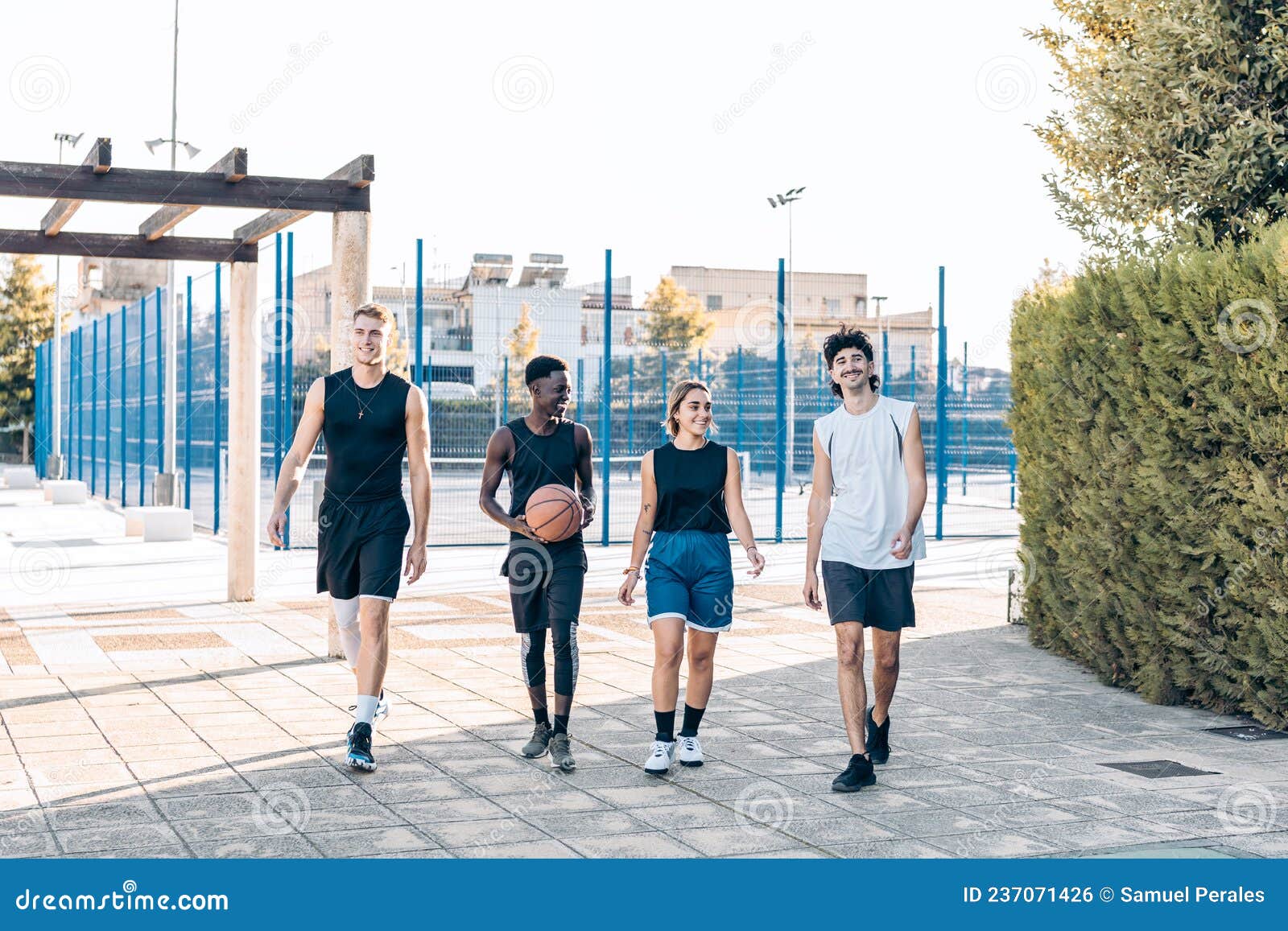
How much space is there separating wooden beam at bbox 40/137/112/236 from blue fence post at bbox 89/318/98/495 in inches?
719

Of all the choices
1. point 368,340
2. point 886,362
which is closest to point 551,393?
point 368,340

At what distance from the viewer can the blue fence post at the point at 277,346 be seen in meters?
15.6

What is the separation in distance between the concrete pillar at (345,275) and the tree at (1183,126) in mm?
4695

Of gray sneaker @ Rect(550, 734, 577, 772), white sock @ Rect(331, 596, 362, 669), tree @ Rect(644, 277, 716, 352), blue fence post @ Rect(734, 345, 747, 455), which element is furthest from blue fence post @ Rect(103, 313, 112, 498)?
gray sneaker @ Rect(550, 734, 577, 772)

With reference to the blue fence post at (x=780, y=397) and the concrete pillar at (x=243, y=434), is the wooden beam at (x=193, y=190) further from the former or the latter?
the blue fence post at (x=780, y=397)

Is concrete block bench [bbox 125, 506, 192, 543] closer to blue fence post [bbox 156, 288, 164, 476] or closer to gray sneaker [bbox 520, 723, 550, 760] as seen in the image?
blue fence post [bbox 156, 288, 164, 476]

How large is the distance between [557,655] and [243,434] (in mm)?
6019

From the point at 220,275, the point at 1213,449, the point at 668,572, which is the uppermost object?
the point at 220,275

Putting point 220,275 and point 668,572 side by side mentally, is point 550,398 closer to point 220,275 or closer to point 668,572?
point 668,572

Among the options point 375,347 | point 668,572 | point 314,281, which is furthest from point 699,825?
point 314,281

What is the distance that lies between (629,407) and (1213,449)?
1404 cm

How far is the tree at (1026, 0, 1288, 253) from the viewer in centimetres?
862

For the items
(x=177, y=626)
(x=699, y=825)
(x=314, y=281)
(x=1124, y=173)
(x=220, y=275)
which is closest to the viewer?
(x=699, y=825)

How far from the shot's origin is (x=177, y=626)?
10.8 metres
